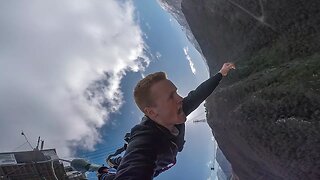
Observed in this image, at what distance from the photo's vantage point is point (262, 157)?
364 inches

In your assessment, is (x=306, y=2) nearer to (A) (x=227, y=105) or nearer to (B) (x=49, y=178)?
(A) (x=227, y=105)

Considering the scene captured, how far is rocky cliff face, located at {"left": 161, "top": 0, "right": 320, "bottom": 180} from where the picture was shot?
24.0ft

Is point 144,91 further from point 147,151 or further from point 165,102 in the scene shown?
point 147,151

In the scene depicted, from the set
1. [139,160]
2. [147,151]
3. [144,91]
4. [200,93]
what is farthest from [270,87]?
[139,160]

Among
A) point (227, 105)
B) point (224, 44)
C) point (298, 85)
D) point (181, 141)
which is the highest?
point (224, 44)

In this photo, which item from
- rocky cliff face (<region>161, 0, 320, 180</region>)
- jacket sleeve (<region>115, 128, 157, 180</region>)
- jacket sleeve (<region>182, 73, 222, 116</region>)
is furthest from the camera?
rocky cliff face (<region>161, 0, 320, 180</region>)

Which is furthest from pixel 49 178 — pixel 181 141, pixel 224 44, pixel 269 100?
pixel 181 141

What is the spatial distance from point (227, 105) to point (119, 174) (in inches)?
318

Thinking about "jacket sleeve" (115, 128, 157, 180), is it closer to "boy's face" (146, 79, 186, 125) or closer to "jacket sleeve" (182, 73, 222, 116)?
"boy's face" (146, 79, 186, 125)

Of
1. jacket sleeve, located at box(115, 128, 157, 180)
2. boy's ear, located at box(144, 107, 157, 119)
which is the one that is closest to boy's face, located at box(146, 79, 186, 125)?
boy's ear, located at box(144, 107, 157, 119)

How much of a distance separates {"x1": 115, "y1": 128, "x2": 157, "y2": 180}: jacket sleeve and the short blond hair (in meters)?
0.38

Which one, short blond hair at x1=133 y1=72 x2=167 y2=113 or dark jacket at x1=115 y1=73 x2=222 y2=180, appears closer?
dark jacket at x1=115 y1=73 x2=222 y2=180

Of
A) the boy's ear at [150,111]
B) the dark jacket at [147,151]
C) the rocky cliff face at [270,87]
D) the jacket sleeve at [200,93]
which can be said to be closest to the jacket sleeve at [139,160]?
the dark jacket at [147,151]

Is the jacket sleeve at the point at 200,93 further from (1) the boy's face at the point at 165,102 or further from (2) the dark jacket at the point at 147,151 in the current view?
(1) the boy's face at the point at 165,102
